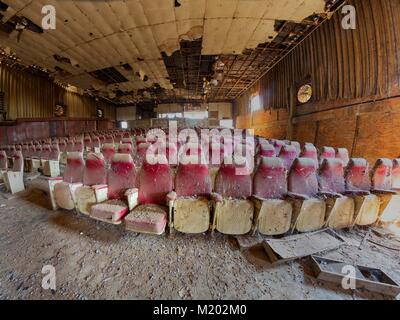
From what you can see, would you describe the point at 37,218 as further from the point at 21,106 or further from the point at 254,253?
the point at 21,106

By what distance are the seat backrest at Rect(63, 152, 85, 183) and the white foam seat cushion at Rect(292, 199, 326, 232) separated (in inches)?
101

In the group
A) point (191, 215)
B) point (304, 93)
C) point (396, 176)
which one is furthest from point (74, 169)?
point (304, 93)

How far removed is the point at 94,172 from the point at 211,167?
148 centimetres

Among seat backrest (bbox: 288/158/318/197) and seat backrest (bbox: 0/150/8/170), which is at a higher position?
seat backrest (bbox: 0/150/8/170)

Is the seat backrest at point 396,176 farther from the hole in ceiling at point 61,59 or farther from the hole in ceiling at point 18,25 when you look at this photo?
the hole in ceiling at point 61,59

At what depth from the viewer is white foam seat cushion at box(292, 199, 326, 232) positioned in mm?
1968

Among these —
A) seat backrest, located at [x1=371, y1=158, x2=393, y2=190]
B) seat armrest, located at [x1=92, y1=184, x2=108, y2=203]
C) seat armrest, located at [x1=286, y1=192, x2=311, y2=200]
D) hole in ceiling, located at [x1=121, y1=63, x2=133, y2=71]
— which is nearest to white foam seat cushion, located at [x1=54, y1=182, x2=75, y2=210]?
seat armrest, located at [x1=92, y1=184, x2=108, y2=203]

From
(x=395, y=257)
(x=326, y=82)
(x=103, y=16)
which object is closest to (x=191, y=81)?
(x=103, y=16)

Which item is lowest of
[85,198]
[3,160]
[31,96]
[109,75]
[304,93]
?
[85,198]

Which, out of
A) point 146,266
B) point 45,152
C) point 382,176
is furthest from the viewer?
point 45,152

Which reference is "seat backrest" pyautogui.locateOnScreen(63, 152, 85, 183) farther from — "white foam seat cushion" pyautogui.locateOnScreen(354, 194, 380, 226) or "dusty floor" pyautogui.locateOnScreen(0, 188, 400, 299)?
"white foam seat cushion" pyautogui.locateOnScreen(354, 194, 380, 226)

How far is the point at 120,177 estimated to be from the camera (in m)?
2.23

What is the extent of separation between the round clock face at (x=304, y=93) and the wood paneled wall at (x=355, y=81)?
25 cm

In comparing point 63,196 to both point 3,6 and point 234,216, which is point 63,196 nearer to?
point 234,216
